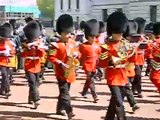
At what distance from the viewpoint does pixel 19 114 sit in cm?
1017

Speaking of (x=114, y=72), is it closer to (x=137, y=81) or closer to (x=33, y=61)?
(x=33, y=61)

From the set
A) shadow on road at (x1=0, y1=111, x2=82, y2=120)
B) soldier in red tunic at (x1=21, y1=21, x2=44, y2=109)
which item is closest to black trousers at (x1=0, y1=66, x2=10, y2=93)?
soldier in red tunic at (x1=21, y1=21, x2=44, y2=109)

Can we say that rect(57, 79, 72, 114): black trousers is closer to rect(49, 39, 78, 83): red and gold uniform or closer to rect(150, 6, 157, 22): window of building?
rect(49, 39, 78, 83): red and gold uniform

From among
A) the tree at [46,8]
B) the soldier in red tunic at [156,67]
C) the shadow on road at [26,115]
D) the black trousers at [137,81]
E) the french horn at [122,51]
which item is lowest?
the tree at [46,8]

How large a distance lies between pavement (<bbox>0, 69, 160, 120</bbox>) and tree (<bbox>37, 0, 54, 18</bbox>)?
78.3 meters

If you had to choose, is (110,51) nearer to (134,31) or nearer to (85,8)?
(134,31)

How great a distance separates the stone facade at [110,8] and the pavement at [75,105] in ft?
113

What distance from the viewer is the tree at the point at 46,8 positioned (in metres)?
93.1

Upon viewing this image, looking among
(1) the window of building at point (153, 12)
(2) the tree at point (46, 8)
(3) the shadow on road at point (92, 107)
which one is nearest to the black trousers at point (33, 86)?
(3) the shadow on road at point (92, 107)

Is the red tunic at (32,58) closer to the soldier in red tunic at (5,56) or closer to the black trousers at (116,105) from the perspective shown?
the soldier in red tunic at (5,56)

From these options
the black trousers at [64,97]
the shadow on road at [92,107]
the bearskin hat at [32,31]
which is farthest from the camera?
the bearskin hat at [32,31]

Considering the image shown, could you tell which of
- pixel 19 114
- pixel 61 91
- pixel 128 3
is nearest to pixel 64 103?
pixel 61 91

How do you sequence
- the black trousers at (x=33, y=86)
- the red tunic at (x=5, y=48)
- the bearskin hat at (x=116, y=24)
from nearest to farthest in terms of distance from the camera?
the bearskin hat at (x=116, y=24) < the black trousers at (x=33, y=86) < the red tunic at (x=5, y=48)

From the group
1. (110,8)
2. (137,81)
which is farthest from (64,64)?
(110,8)
